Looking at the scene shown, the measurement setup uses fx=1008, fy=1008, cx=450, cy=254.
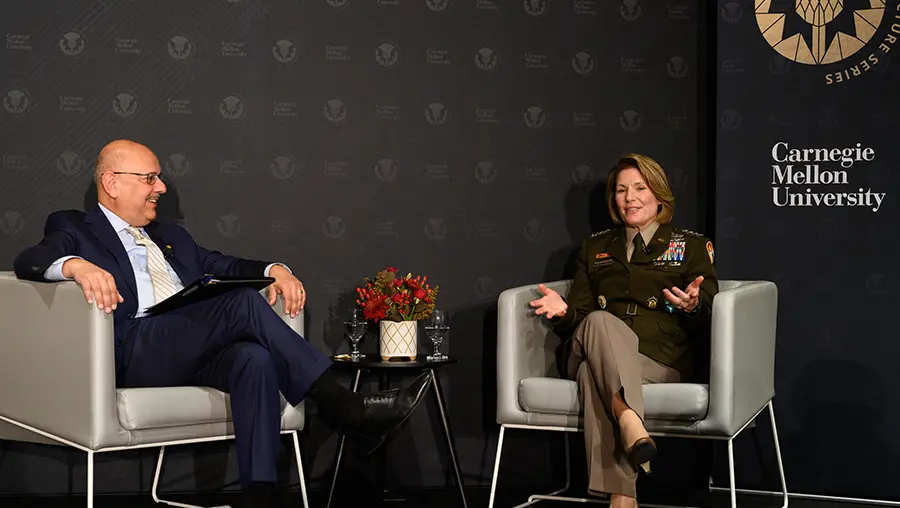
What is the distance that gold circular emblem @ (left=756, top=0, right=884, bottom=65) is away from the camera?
3982 mm

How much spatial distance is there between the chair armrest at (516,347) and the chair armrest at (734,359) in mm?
681

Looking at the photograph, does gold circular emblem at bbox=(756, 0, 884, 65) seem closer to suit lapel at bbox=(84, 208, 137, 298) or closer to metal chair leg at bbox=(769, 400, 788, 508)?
metal chair leg at bbox=(769, 400, 788, 508)

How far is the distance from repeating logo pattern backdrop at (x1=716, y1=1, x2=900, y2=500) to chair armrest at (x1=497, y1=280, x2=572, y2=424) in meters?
0.90

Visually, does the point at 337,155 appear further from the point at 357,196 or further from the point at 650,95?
the point at 650,95

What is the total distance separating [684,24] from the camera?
438 cm

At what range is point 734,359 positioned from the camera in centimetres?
331

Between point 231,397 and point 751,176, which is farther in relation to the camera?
point 751,176

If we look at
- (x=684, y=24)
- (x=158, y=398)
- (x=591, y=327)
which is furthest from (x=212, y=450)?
(x=684, y=24)

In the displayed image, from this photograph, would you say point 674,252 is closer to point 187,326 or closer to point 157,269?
point 187,326

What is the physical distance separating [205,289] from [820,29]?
2602 millimetres

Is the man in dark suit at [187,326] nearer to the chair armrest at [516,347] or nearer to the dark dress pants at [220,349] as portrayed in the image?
the dark dress pants at [220,349]

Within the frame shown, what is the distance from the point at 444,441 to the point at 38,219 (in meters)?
1.90

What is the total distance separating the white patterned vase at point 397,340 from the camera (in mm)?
3838

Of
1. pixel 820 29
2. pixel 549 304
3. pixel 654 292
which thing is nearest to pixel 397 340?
pixel 549 304
